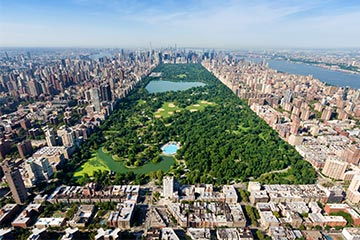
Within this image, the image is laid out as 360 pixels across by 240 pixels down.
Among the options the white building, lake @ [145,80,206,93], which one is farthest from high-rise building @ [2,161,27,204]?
lake @ [145,80,206,93]

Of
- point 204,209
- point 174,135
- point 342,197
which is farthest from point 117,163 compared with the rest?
point 342,197

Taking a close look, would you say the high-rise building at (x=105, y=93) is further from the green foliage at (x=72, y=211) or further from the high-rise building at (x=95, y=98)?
the green foliage at (x=72, y=211)

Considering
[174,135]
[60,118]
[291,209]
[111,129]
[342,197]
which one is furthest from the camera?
[60,118]

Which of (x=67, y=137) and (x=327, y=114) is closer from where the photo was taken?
(x=67, y=137)

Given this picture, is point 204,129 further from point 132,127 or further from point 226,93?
point 226,93

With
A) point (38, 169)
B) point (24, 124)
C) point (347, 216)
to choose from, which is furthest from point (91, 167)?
point (347, 216)

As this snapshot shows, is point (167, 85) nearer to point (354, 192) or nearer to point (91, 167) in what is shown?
point (91, 167)

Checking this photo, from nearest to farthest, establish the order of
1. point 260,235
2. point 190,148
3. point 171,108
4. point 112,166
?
1. point 260,235
2. point 112,166
3. point 190,148
4. point 171,108
